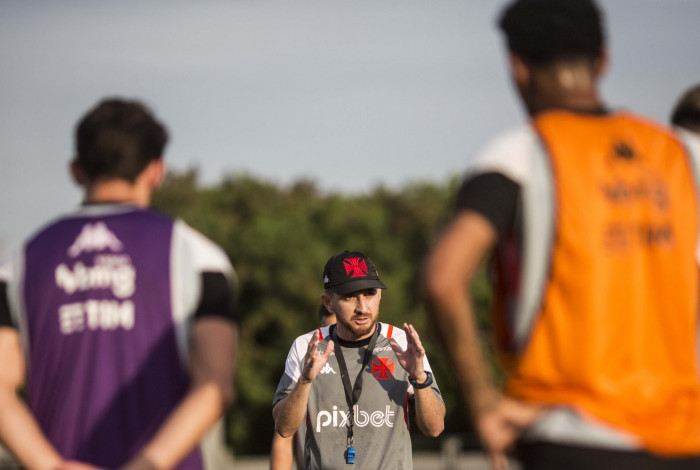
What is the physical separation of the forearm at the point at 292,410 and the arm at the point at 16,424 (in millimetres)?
2617

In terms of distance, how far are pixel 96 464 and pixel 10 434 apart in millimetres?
337

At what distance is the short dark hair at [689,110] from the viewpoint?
4.75 metres

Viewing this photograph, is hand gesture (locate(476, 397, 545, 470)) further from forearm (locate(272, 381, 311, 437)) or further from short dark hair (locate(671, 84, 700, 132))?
forearm (locate(272, 381, 311, 437))

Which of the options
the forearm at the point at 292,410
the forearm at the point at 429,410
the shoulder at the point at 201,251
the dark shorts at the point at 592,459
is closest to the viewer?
the dark shorts at the point at 592,459

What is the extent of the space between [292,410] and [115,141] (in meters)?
3.11

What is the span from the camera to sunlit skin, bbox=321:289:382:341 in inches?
270

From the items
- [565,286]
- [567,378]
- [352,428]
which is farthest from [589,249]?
[352,428]

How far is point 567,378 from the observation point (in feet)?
10.9

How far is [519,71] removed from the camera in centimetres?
368

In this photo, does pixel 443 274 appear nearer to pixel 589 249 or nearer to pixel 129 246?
pixel 589 249

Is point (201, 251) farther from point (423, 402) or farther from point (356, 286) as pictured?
point (356, 286)

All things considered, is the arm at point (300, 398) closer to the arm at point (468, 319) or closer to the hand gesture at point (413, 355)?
the hand gesture at point (413, 355)

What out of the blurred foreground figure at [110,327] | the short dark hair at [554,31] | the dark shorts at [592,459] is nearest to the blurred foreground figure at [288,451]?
the blurred foreground figure at [110,327]

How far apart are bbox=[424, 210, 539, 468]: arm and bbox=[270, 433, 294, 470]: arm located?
12.4ft
